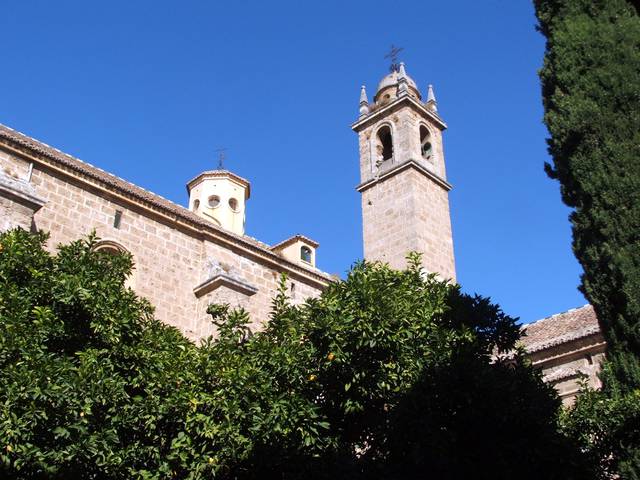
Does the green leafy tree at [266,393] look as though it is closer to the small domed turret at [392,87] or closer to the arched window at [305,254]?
the arched window at [305,254]

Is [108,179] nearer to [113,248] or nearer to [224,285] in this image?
[113,248]

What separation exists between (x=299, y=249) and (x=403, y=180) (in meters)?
3.68

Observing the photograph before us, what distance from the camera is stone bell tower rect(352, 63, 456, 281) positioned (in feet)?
65.0

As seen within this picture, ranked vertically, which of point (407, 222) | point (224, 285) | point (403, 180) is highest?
point (403, 180)

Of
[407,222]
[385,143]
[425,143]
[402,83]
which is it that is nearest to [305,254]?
[407,222]

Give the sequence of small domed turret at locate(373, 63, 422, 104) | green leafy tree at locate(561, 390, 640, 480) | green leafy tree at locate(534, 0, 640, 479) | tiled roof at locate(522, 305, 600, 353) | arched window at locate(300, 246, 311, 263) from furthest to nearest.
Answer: small domed turret at locate(373, 63, 422, 104), arched window at locate(300, 246, 311, 263), tiled roof at locate(522, 305, 600, 353), green leafy tree at locate(534, 0, 640, 479), green leafy tree at locate(561, 390, 640, 480)

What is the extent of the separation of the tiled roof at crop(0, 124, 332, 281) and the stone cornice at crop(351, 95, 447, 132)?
702 centimetres

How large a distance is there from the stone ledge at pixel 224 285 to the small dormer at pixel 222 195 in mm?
12186

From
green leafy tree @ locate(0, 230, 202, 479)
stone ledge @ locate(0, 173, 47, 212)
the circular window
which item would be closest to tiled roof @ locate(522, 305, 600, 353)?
green leafy tree @ locate(0, 230, 202, 479)

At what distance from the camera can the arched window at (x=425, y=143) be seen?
884 inches

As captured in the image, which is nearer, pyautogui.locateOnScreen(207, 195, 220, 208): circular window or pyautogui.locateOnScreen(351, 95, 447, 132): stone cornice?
pyautogui.locateOnScreen(351, 95, 447, 132): stone cornice

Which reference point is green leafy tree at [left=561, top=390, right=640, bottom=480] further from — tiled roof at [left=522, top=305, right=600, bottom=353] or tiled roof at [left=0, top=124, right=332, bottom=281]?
tiled roof at [left=0, top=124, right=332, bottom=281]

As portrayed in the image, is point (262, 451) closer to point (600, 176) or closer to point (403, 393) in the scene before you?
point (403, 393)

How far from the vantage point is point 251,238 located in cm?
1894
